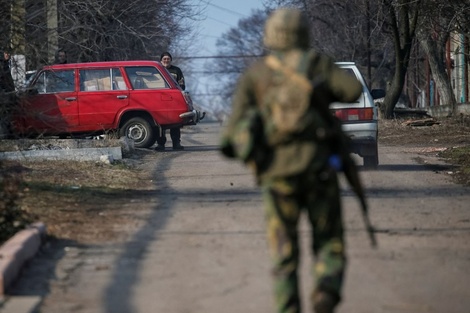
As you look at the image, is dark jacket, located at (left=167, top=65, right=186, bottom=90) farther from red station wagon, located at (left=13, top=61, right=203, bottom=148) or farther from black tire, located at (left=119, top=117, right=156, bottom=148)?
black tire, located at (left=119, top=117, right=156, bottom=148)

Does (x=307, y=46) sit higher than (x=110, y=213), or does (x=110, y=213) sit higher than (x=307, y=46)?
(x=307, y=46)

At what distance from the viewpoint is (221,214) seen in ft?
35.5

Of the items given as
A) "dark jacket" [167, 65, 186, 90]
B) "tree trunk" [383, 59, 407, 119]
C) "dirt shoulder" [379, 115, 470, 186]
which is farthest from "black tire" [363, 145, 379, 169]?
"tree trunk" [383, 59, 407, 119]

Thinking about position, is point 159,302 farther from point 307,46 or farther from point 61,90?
point 61,90

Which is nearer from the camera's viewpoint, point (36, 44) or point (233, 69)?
point (36, 44)

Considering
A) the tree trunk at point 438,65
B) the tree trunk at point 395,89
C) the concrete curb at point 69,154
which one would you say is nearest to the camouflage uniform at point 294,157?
the concrete curb at point 69,154

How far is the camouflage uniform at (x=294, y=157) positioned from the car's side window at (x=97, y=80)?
1535 centimetres

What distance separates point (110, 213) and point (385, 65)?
41484 millimetres

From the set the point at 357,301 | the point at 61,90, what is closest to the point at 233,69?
the point at 61,90

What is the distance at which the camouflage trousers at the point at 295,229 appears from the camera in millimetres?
5605

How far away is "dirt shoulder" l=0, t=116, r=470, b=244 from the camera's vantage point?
985cm

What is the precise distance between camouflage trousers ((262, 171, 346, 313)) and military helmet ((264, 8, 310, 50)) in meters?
0.74

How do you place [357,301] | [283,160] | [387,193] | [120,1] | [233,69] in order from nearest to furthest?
[283,160] < [357,301] < [387,193] < [120,1] < [233,69]

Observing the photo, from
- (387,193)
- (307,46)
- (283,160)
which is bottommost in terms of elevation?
(387,193)
